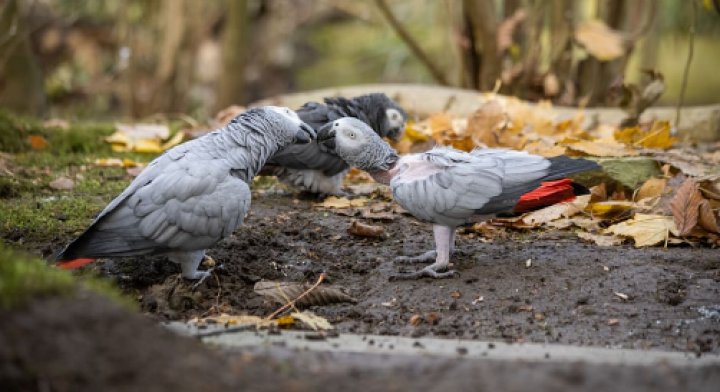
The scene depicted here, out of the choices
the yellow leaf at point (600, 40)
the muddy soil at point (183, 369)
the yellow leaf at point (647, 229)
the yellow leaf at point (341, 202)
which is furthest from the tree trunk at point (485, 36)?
the muddy soil at point (183, 369)

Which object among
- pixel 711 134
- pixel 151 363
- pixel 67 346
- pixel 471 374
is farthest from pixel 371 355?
pixel 711 134

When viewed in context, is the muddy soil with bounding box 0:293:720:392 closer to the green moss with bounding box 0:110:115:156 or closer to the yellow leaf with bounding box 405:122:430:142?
the yellow leaf with bounding box 405:122:430:142

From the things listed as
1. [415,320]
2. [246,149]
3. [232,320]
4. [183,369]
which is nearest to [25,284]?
[183,369]

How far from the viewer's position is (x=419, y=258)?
4426 millimetres

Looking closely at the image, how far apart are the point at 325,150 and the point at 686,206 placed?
2.22 meters

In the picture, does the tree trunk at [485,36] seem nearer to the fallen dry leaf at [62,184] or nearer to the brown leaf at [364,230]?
the brown leaf at [364,230]

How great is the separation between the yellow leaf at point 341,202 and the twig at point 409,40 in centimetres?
390

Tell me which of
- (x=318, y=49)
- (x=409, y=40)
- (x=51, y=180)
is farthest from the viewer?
(x=318, y=49)

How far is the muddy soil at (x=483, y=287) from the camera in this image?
360cm

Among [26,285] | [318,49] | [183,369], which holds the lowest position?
[318,49]

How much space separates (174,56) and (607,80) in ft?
19.7

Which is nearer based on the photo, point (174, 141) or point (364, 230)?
point (364, 230)

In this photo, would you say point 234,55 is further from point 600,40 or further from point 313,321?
point 313,321

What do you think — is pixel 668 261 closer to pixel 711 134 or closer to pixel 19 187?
pixel 711 134
